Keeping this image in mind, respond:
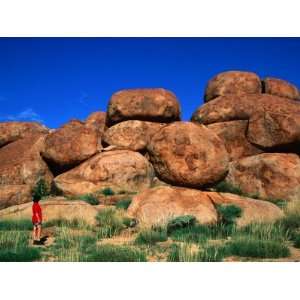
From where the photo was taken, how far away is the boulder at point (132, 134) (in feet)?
65.5

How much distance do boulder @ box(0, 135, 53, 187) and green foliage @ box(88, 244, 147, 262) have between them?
10.9 meters

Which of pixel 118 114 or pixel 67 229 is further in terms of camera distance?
pixel 118 114

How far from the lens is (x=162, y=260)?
7.68 meters

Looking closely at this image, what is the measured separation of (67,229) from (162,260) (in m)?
4.02

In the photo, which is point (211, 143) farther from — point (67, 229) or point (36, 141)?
point (36, 141)

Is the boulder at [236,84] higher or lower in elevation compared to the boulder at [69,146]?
higher

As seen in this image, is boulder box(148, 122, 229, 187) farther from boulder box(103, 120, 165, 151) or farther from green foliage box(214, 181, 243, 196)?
boulder box(103, 120, 165, 151)

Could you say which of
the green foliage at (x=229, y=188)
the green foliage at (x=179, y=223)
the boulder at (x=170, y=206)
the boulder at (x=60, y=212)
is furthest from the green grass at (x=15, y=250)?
the green foliage at (x=229, y=188)

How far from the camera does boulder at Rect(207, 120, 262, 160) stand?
63.4 ft

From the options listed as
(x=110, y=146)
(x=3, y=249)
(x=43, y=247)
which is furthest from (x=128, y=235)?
(x=110, y=146)

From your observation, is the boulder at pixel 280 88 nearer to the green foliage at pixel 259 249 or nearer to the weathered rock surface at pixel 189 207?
the weathered rock surface at pixel 189 207

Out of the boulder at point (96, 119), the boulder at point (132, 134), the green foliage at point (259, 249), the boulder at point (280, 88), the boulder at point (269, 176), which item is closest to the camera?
the green foliage at point (259, 249)

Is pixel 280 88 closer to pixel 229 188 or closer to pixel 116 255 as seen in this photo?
pixel 229 188

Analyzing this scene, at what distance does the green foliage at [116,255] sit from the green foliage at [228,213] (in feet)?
13.3
